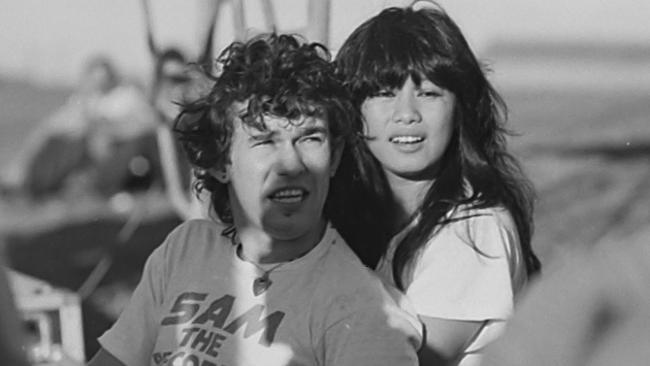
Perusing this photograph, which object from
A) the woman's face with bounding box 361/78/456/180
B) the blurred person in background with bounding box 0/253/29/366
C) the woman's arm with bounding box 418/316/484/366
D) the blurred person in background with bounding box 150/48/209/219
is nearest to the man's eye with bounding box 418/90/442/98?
the woman's face with bounding box 361/78/456/180

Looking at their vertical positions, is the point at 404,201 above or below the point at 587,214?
above

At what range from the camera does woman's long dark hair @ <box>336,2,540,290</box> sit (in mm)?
2266

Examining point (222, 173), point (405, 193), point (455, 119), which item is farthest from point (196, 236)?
point (455, 119)

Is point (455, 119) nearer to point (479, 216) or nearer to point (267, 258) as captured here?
point (479, 216)

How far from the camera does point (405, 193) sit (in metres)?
2.35

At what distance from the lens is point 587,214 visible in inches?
141

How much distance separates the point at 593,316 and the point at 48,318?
99.6 inches

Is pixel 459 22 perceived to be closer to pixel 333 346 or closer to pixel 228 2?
pixel 228 2

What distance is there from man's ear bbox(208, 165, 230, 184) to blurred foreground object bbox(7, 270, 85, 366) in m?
1.03

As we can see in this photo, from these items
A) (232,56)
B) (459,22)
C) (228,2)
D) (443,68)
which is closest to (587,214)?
(459,22)

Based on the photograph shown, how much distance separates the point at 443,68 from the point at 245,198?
1.46ft

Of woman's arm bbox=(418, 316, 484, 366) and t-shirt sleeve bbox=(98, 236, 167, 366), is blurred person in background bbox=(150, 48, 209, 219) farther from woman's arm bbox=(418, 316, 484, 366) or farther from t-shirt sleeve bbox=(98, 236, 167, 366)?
woman's arm bbox=(418, 316, 484, 366)

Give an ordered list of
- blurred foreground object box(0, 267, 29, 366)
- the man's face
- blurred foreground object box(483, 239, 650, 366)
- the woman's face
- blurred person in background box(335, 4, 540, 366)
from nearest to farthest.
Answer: blurred foreground object box(483, 239, 650, 366) → blurred foreground object box(0, 267, 29, 366) → the man's face → blurred person in background box(335, 4, 540, 366) → the woman's face

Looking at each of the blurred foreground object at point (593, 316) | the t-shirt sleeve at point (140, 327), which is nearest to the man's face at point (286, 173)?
the t-shirt sleeve at point (140, 327)
